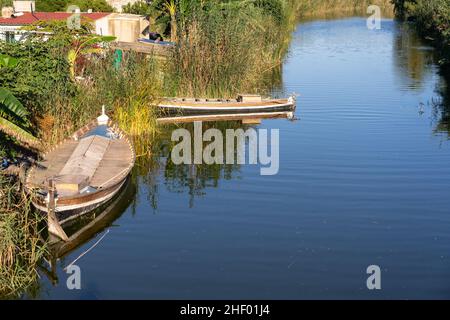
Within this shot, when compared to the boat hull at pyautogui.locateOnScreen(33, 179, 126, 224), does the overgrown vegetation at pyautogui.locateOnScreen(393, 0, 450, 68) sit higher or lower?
higher

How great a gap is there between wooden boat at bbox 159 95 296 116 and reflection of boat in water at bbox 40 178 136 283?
29.4ft

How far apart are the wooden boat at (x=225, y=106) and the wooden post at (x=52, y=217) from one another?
12791 mm

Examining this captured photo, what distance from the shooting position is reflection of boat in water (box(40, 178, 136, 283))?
50.7 ft

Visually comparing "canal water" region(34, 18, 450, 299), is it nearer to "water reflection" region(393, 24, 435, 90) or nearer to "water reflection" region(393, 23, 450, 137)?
"water reflection" region(393, 23, 450, 137)

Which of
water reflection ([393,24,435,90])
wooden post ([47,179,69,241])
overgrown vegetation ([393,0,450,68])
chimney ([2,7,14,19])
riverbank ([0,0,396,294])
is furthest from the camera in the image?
overgrown vegetation ([393,0,450,68])

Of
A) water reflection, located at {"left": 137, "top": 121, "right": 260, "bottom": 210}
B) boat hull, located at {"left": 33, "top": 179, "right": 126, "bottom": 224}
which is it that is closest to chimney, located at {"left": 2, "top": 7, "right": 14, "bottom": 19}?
water reflection, located at {"left": 137, "top": 121, "right": 260, "bottom": 210}

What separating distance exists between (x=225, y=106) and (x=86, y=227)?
44.2 ft

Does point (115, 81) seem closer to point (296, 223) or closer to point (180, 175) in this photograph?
point (180, 175)

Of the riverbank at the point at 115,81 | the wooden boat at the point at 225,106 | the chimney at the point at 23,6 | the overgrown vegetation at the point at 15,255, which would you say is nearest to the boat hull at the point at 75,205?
the riverbank at the point at 115,81

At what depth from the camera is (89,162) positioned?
19.0 metres

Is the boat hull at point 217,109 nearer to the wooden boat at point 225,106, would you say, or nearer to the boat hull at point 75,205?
the wooden boat at point 225,106

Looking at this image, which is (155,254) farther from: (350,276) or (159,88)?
(159,88)

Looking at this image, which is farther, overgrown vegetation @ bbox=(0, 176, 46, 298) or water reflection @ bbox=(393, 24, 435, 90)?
water reflection @ bbox=(393, 24, 435, 90)

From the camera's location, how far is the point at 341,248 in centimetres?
1569
